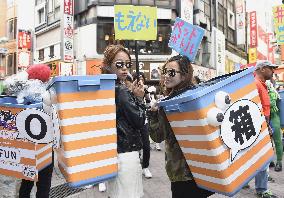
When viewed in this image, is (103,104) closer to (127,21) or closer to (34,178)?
(34,178)

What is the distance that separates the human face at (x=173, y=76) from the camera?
255cm

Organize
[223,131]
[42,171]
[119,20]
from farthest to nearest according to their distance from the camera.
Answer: [119,20] < [42,171] < [223,131]

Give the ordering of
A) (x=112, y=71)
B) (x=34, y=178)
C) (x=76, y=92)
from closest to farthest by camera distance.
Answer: (x=76, y=92) → (x=112, y=71) → (x=34, y=178)

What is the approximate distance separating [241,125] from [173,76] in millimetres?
637

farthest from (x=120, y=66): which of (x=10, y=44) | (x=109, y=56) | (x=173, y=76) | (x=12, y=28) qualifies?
(x=12, y=28)

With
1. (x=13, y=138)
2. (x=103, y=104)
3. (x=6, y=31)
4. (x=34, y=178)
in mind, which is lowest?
(x=34, y=178)

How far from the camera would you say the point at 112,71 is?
2633 mm

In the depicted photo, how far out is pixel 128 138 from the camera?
7.98 ft

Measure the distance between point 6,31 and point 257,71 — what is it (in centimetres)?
3289

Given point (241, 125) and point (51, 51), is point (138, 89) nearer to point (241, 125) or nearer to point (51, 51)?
point (241, 125)

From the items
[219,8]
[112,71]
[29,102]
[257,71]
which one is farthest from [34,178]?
[219,8]

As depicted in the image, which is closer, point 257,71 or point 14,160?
point 14,160

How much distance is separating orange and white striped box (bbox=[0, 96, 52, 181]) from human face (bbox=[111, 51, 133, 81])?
762 mm

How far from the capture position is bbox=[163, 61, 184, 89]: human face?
255 centimetres
